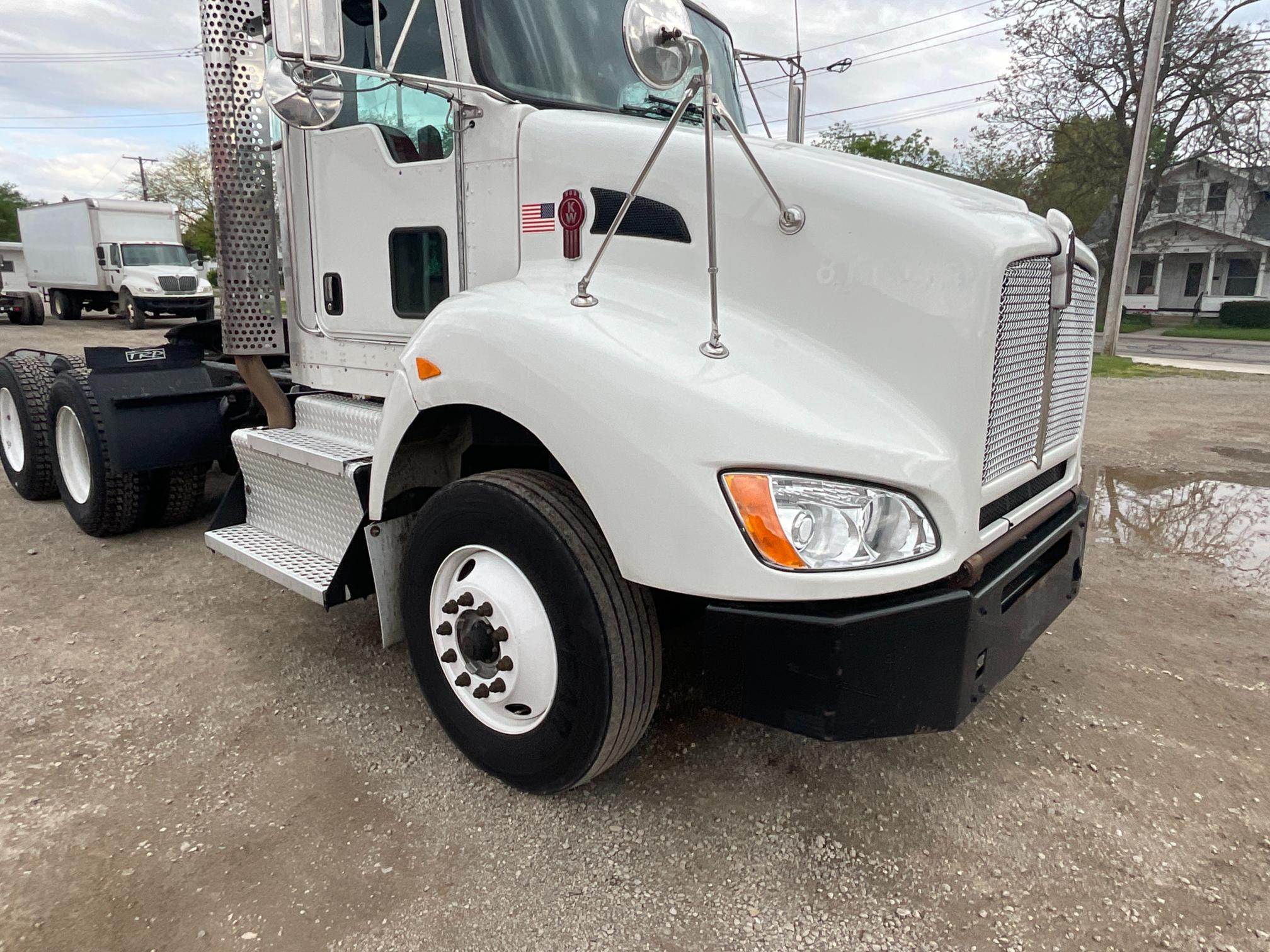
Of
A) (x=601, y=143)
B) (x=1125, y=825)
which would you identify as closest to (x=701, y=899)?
(x=1125, y=825)

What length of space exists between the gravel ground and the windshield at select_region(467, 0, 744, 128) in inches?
91.0

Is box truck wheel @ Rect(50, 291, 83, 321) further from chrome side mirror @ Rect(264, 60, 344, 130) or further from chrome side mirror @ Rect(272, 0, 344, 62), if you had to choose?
chrome side mirror @ Rect(272, 0, 344, 62)

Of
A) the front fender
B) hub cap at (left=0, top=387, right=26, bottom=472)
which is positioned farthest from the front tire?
the front fender

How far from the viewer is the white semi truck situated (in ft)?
7.23

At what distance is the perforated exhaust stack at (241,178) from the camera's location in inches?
150

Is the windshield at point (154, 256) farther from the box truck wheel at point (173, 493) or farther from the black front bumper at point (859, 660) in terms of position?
the black front bumper at point (859, 660)

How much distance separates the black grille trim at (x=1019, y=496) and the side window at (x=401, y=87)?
2233 mm

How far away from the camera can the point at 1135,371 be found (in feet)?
55.2

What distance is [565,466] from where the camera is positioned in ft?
8.02

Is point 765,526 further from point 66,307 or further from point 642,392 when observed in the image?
point 66,307

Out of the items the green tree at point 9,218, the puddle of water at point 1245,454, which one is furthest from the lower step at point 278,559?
the green tree at point 9,218

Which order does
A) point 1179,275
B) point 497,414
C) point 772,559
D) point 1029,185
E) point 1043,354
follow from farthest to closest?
point 1179,275 < point 1029,185 < point 497,414 < point 1043,354 < point 772,559

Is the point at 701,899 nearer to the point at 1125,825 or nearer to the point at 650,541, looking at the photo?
the point at 650,541

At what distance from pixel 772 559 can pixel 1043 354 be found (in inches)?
47.3
